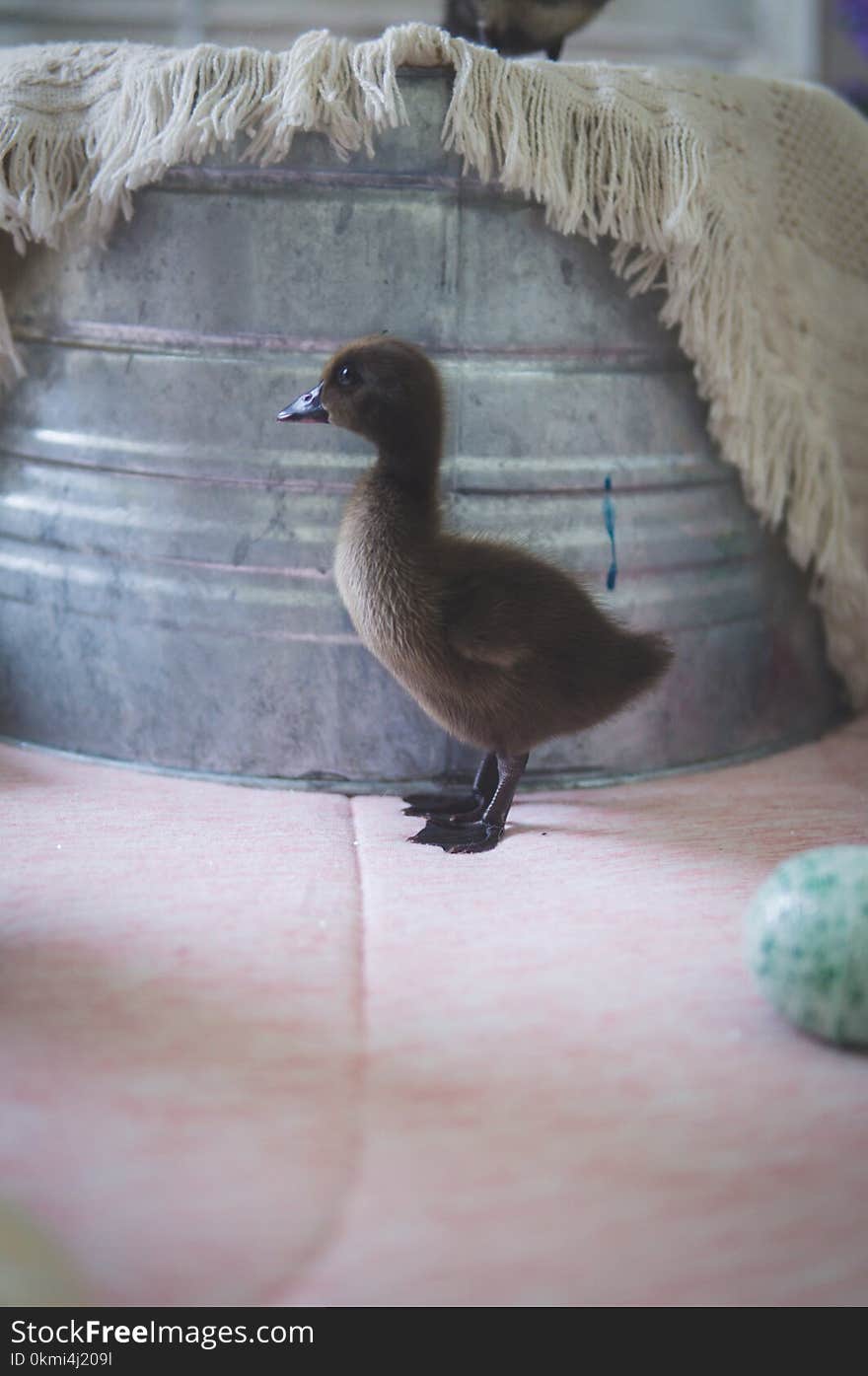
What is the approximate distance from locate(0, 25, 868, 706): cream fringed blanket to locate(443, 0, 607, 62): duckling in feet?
1.06

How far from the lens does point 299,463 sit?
1.56m

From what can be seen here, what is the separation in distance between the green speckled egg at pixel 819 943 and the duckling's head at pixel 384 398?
57 cm

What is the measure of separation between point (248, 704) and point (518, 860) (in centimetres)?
37

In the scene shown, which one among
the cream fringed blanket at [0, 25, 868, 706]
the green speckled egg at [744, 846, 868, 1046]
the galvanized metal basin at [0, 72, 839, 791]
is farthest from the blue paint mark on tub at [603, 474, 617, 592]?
the green speckled egg at [744, 846, 868, 1046]

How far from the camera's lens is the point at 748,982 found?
114 cm

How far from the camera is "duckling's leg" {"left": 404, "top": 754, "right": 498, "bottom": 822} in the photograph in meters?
1.53

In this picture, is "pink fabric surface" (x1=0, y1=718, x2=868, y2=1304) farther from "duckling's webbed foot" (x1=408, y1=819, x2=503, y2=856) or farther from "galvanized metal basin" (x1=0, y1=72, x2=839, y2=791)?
"galvanized metal basin" (x1=0, y1=72, x2=839, y2=791)

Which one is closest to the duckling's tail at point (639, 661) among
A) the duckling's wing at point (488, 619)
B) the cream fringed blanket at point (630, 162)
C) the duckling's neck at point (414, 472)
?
the duckling's wing at point (488, 619)

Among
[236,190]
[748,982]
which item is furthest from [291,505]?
[748,982]

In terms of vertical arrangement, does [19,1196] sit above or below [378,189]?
below

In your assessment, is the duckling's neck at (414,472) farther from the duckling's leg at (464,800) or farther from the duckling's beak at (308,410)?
the duckling's leg at (464,800)

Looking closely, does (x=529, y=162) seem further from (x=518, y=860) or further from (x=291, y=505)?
(x=518, y=860)

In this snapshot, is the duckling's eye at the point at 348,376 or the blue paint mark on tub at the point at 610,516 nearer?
the duckling's eye at the point at 348,376

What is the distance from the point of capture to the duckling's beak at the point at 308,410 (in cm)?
142
